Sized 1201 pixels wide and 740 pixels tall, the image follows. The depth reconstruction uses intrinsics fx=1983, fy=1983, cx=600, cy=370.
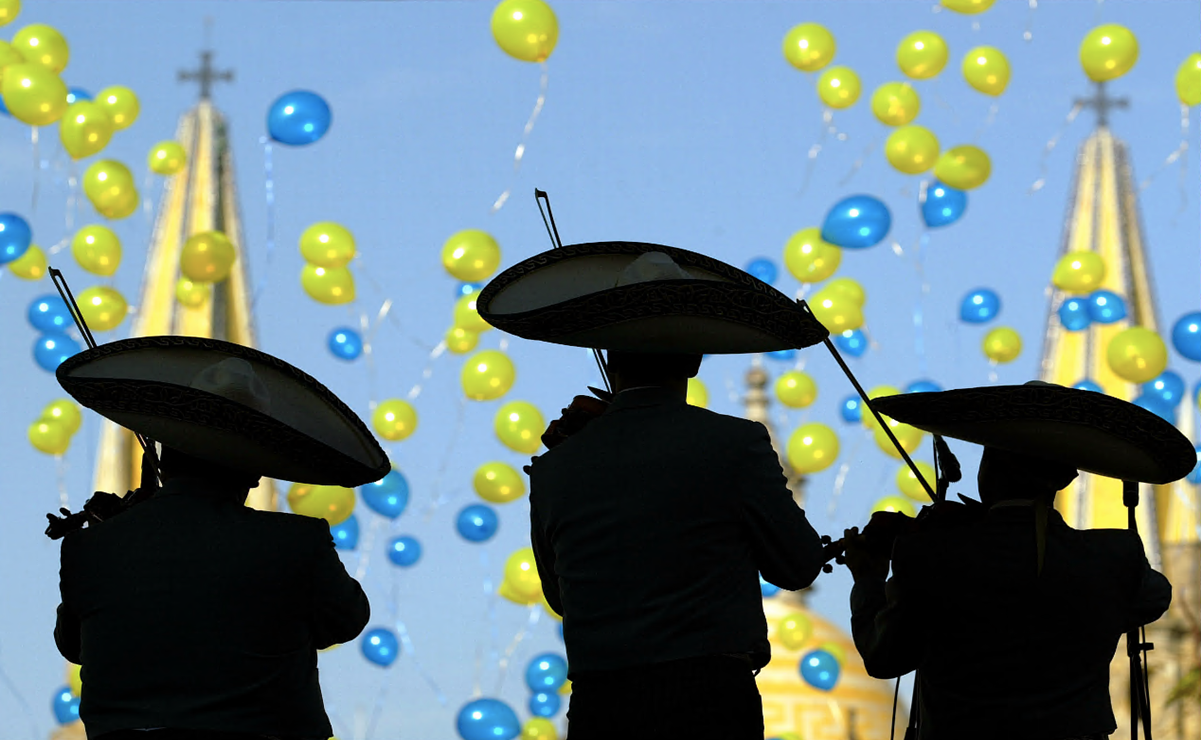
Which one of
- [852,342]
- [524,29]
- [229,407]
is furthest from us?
[852,342]

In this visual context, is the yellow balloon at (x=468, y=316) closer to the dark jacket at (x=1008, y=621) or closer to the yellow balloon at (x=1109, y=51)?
the yellow balloon at (x=1109, y=51)

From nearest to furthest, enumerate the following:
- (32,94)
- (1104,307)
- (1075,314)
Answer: (32,94) → (1104,307) → (1075,314)

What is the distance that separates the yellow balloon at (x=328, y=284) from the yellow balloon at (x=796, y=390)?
2476mm

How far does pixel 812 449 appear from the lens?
10.5m

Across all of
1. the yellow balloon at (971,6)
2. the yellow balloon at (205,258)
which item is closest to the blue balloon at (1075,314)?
the yellow balloon at (971,6)

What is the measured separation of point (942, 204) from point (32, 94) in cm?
480

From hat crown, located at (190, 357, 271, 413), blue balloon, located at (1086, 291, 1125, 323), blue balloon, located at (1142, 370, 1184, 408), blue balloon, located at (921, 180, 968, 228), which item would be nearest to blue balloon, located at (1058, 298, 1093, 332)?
blue balloon, located at (1086, 291, 1125, 323)

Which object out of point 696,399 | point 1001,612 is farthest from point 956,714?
point 696,399

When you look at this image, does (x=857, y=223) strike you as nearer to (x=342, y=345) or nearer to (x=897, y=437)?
(x=897, y=437)

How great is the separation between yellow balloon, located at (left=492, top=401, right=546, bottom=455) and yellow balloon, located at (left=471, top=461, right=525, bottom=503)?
0.13 metres

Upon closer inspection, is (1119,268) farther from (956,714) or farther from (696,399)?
(956,714)

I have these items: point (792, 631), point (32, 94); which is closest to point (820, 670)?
point (792, 631)

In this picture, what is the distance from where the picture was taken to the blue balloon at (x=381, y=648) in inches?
423

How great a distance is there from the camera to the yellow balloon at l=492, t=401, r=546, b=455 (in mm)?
9930
